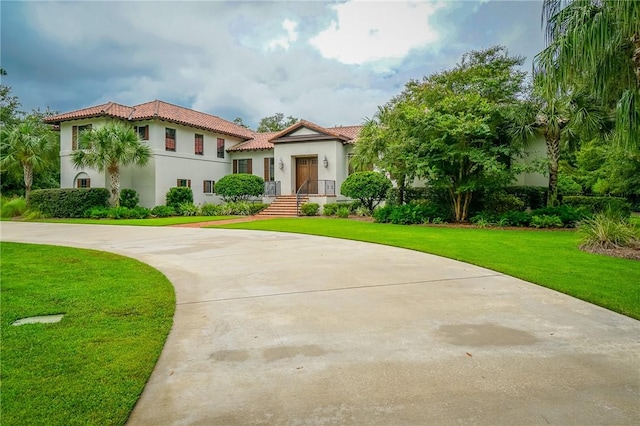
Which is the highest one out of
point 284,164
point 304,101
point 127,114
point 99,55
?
point 304,101

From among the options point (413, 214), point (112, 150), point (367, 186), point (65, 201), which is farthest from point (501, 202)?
point (65, 201)

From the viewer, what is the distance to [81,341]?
337 cm

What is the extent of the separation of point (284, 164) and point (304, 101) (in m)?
24.0

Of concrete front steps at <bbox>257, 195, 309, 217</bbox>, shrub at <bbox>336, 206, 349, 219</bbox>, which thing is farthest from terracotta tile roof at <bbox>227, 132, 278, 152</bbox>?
shrub at <bbox>336, 206, 349, 219</bbox>

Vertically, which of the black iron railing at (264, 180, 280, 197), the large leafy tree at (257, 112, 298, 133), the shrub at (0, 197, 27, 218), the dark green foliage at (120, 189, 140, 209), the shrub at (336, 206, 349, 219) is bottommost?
the shrub at (336, 206, 349, 219)

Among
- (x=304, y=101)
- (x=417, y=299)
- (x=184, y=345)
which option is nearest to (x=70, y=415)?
(x=184, y=345)

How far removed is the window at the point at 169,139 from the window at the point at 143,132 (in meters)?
1.03

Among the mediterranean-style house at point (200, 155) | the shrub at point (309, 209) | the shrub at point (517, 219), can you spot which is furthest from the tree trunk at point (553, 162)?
the mediterranean-style house at point (200, 155)

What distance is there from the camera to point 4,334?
11.6ft

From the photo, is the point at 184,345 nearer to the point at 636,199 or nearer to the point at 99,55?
the point at 99,55

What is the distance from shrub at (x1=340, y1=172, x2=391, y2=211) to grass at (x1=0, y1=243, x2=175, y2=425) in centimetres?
1448

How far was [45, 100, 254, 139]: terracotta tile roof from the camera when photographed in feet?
73.0

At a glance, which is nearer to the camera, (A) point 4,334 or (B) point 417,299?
(A) point 4,334

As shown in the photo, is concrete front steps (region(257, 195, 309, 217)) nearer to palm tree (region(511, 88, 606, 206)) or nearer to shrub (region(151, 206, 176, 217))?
shrub (region(151, 206, 176, 217))
